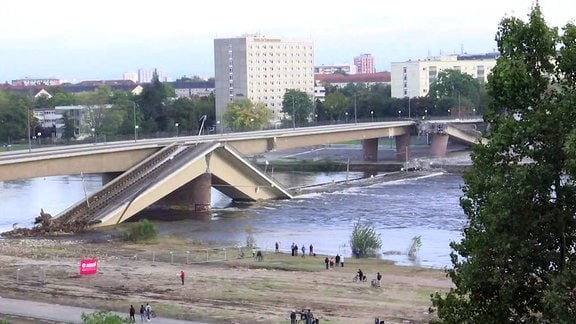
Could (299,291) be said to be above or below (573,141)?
below

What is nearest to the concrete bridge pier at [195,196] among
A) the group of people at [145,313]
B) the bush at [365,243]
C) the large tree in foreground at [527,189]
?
Answer: the bush at [365,243]

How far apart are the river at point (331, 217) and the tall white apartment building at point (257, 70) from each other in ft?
221

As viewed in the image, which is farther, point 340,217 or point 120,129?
point 120,129

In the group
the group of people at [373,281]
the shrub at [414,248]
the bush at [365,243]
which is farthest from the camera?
the bush at [365,243]

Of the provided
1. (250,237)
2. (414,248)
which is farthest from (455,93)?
(414,248)

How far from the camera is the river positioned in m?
39.4

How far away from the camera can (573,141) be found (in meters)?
8.88

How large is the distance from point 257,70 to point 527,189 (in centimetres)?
12572

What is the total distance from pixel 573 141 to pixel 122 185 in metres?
40.5

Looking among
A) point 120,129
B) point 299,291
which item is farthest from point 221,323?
point 120,129

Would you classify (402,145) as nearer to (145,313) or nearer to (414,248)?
(414,248)

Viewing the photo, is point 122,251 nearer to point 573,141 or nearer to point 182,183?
point 182,183

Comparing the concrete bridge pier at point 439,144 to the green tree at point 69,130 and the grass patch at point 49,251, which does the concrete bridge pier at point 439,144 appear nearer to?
the green tree at point 69,130

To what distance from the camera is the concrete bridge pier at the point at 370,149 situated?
82.4 metres
